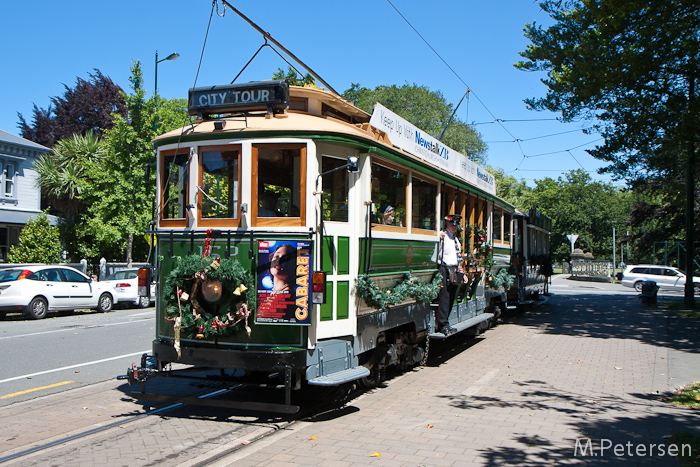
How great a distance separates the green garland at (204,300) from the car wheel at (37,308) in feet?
39.6

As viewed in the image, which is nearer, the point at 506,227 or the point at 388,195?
the point at 388,195

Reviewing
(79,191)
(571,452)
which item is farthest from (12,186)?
(571,452)

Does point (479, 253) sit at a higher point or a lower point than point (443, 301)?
higher

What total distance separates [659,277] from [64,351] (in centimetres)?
2904

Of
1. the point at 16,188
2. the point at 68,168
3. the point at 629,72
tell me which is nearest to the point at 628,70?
the point at 629,72

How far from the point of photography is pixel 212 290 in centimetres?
589

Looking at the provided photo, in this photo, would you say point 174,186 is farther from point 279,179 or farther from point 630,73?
point 630,73

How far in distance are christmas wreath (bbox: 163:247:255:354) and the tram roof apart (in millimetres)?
1363

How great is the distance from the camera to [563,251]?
197 ft

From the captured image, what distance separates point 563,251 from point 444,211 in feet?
179

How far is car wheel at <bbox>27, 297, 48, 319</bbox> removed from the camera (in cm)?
1595

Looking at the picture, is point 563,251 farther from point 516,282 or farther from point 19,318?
point 19,318

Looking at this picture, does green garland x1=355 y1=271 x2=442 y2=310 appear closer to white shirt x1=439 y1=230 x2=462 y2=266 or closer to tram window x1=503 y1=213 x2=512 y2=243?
white shirt x1=439 y1=230 x2=462 y2=266

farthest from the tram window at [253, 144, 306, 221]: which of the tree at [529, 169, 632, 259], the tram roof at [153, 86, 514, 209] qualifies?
the tree at [529, 169, 632, 259]
